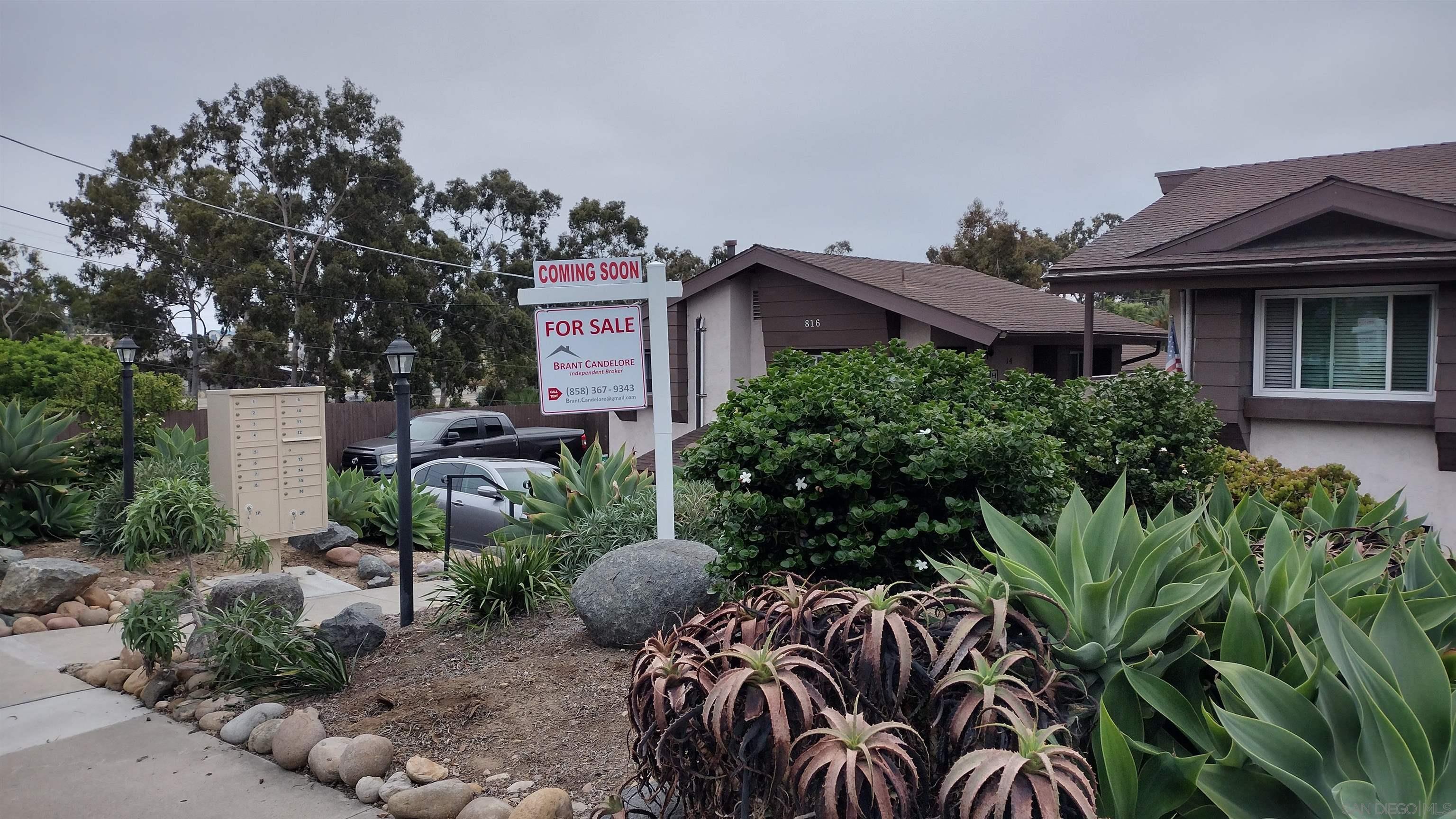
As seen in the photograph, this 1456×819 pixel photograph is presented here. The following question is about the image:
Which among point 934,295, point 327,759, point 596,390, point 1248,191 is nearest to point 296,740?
point 327,759

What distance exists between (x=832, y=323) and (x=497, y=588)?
992cm

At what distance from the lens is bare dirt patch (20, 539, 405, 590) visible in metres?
9.67

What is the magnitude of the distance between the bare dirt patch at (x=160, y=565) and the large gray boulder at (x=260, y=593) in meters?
3.18

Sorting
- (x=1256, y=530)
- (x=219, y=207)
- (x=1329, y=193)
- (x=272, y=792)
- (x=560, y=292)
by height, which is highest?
(x=219, y=207)

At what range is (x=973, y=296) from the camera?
17391mm

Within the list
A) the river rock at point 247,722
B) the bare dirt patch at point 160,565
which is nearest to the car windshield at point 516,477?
the bare dirt patch at point 160,565

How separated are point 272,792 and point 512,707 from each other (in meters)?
1.24

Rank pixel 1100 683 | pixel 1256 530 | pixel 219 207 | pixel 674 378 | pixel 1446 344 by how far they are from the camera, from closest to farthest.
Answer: pixel 1100 683 < pixel 1256 530 < pixel 1446 344 < pixel 674 378 < pixel 219 207

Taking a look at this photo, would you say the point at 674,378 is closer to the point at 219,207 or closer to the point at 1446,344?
the point at 1446,344

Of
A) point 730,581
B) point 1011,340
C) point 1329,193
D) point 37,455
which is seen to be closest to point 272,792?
point 730,581

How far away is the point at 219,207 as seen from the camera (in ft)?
98.8

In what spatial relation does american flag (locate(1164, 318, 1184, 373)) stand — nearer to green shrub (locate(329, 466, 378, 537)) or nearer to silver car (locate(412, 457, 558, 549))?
silver car (locate(412, 457, 558, 549))

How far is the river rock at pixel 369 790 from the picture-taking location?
15.2 feet

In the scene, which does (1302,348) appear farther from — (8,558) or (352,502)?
(8,558)
